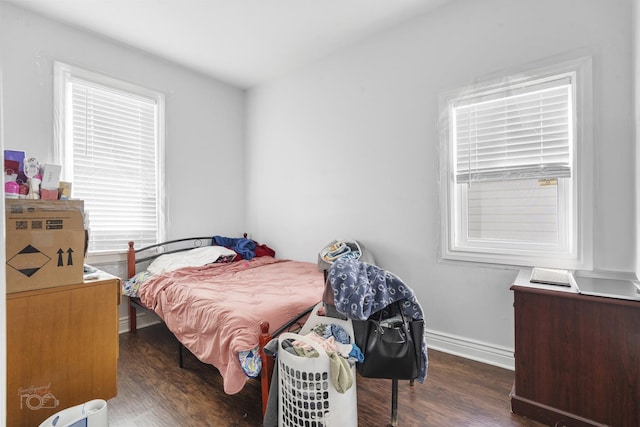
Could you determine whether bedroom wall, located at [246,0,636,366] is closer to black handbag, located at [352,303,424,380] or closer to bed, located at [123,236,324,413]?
bed, located at [123,236,324,413]

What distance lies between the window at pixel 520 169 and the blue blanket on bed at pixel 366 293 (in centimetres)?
109

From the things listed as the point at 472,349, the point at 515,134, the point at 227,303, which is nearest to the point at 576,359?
the point at 472,349

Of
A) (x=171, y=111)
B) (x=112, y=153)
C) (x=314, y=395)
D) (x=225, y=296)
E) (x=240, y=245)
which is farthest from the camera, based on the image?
(x=240, y=245)

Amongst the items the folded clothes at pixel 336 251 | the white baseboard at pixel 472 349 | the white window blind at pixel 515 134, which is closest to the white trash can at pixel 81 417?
the folded clothes at pixel 336 251

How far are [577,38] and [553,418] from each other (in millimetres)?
2296

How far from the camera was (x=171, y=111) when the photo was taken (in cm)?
350

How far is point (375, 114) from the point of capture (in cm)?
300

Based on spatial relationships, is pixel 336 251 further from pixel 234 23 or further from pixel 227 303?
pixel 234 23

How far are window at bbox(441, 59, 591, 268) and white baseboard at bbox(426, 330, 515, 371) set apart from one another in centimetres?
65

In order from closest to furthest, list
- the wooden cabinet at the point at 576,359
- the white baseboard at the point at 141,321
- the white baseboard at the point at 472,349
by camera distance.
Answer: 1. the wooden cabinet at the point at 576,359
2. the white baseboard at the point at 472,349
3. the white baseboard at the point at 141,321

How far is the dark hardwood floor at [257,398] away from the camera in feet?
5.77

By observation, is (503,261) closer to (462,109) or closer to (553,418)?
(553,418)

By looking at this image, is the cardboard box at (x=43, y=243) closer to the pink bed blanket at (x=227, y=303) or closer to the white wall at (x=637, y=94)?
the pink bed blanket at (x=227, y=303)

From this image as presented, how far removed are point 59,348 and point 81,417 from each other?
45 cm
